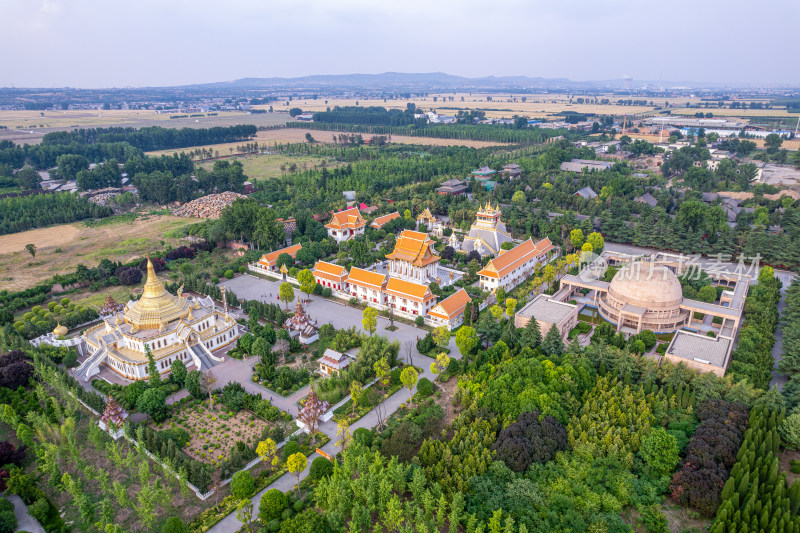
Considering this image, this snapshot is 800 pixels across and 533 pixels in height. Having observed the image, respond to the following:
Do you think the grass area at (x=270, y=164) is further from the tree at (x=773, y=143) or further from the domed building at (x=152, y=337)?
the tree at (x=773, y=143)

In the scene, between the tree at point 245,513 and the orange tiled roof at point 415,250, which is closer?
the tree at point 245,513

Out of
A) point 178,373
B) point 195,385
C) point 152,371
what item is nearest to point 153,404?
point 195,385

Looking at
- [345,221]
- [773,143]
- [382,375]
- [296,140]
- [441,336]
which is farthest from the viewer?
[296,140]

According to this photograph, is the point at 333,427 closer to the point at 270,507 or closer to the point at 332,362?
the point at 332,362

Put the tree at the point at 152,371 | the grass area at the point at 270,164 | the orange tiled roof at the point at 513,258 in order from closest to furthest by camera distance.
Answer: the tree at the point at 152,371 < the orange tiled roof at the point at 513,258 < the grass area at the point at 270,164

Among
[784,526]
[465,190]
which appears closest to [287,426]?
[784,526]

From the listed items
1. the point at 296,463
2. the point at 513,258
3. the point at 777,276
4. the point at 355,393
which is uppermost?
the point at 513,258

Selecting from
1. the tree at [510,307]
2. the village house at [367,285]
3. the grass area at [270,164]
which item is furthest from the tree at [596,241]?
the grass area at [270,164]
